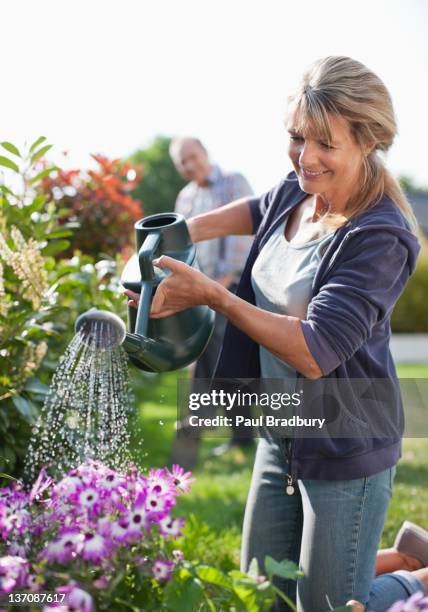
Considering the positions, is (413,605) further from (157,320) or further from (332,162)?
(332,162)

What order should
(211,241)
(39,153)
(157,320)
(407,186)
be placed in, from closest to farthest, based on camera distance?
(157,320)
(39,153)
(211,241)
(407,186)

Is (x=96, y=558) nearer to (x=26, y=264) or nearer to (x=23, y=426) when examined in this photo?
(x=26, y=264)

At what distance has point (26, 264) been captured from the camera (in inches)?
74.6

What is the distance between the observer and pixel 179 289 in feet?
5.07

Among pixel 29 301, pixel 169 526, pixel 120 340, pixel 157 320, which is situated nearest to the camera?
pixel 169 526

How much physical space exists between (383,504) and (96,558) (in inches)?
32.8

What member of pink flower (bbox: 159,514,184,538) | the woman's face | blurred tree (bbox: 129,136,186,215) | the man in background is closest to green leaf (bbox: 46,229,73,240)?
the woman's face

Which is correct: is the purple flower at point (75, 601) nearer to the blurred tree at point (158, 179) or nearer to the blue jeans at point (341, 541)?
the blue jeans at point (341, 541)

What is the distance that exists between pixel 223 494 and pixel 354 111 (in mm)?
2480

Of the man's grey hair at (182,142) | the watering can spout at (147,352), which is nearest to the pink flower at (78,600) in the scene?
the watering can spout at (147,352)

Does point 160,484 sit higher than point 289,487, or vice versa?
point 160,484

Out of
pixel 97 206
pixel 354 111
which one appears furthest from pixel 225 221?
pixel 97 206

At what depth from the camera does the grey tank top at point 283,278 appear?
1.72m

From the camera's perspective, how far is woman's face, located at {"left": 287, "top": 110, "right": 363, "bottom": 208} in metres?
1.61
